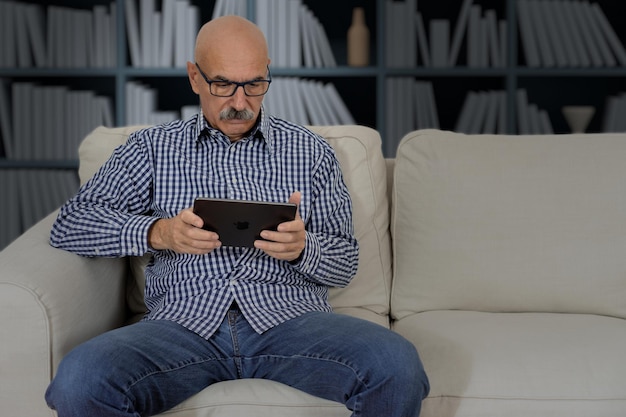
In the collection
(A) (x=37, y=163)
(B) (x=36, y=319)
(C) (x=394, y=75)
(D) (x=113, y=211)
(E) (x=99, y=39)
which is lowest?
(A) (x=37, y=163)

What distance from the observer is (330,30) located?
3619mm

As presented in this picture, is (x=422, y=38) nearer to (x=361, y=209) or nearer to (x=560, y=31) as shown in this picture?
(x=560, y=31)

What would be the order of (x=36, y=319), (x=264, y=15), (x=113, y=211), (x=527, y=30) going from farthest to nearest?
(x=527, y=30), (x=264, y=15), (x=113, y=211), (x=36, y=319)

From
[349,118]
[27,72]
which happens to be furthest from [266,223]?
[27,72]

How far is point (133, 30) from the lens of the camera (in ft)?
10.9

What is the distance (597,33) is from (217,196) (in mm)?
2246

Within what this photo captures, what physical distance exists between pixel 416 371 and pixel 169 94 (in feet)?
8.10

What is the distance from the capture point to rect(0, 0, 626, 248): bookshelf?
3338 mm

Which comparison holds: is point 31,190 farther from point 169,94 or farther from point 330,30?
point 330,30

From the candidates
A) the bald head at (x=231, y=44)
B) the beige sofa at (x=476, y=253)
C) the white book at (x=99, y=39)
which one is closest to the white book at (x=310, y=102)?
the white book at (x=99, y=39)

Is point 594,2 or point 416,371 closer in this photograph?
point 416,371

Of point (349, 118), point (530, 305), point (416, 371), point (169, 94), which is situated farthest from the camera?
point (169, 94)

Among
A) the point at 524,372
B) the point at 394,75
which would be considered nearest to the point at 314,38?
the point at 394,75

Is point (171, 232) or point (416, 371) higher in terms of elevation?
point (171, 232)
